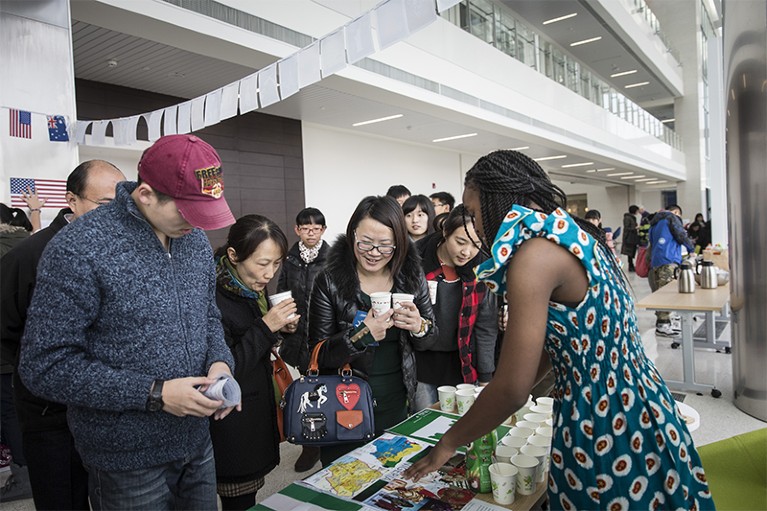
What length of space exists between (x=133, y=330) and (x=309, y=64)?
2.66 meters

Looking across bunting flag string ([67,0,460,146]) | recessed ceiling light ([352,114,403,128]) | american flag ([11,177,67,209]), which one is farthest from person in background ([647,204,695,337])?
american flag ([11,177,67,209])

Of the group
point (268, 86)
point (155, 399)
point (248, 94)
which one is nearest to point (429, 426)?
point (155, 399)

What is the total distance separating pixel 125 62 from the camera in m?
6.01

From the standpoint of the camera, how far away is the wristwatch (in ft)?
3.89

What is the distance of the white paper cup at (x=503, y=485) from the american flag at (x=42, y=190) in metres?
3.91

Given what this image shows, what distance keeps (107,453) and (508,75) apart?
35.1 feet

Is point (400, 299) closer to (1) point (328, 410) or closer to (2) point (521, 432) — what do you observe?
(1) point (328, 410)

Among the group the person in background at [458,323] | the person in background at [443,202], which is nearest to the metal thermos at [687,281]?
the person in background at [443,202]

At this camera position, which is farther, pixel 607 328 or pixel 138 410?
pixel 138 410

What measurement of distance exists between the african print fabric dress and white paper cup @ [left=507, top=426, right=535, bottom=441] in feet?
1.68

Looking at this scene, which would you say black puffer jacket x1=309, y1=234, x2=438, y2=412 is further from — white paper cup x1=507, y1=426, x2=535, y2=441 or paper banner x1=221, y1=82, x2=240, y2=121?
paper banner x1=221, y1=82, x2=240, y2=121

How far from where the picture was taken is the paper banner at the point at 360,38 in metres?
3.07

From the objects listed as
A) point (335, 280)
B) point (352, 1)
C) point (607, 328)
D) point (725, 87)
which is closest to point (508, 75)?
point (352, 1)

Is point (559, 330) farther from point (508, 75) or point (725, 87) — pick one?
point (508, 75)
